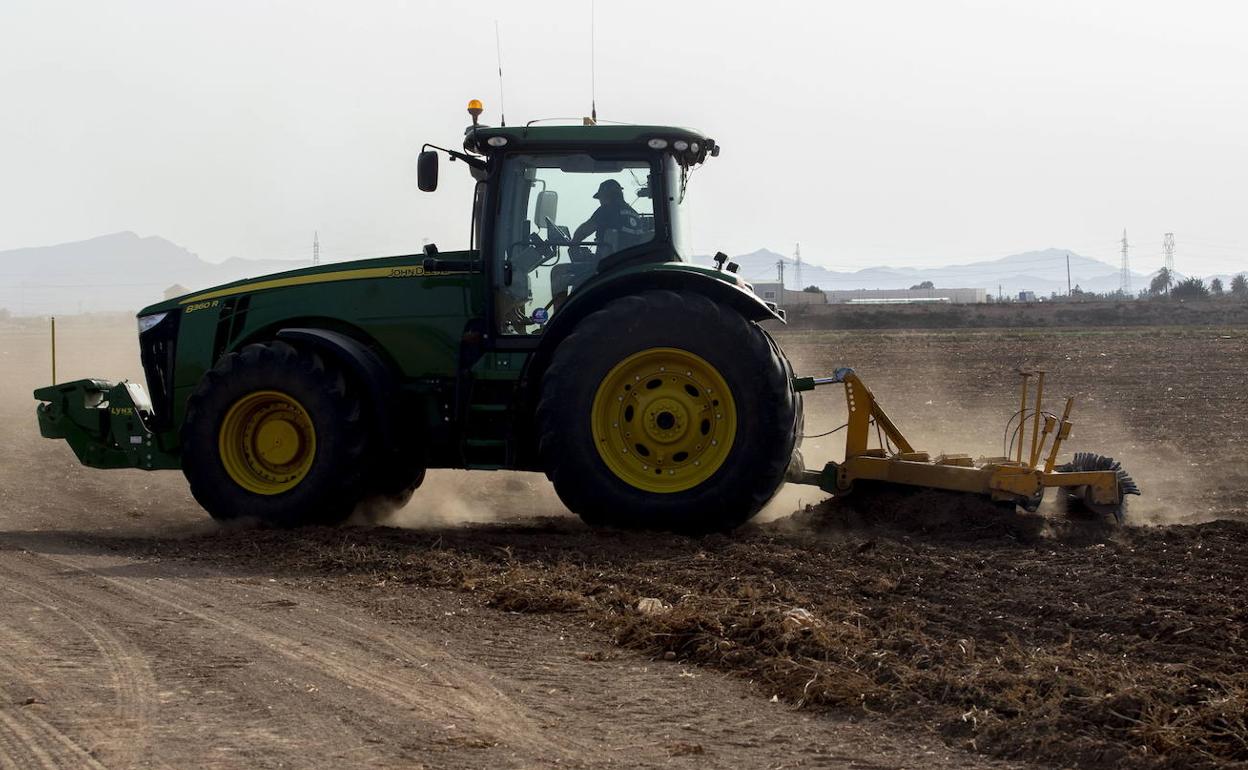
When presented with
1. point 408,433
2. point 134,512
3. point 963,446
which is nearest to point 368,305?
point 408,433

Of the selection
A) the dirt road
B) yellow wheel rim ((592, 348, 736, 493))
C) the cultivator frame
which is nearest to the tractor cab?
yellow wheel rim ((592, 348, 736, 493))

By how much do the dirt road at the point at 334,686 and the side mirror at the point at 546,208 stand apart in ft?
9.78

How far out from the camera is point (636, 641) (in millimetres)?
6574

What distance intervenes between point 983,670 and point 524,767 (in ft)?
6.86

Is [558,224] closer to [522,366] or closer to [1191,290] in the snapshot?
[522,366]

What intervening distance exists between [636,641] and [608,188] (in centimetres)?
408

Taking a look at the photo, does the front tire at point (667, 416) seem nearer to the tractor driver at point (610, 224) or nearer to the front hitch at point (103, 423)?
the tractor driver at point (610, 224)

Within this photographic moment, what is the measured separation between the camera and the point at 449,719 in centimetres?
538

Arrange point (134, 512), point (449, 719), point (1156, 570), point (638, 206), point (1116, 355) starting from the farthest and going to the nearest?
point (1116, 355) → point (134, 512) → point (638, 206) → point (1156, 570) → point (449, 719)

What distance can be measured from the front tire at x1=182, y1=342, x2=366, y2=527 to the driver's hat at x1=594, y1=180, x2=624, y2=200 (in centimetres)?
223

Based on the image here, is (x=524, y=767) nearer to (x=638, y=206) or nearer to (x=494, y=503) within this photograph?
(x=638, y=206)

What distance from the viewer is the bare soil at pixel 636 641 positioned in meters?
5.08

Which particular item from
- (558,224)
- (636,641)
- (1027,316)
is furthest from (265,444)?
(1027,316)

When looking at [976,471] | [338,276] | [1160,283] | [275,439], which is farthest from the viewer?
[1160,283]
